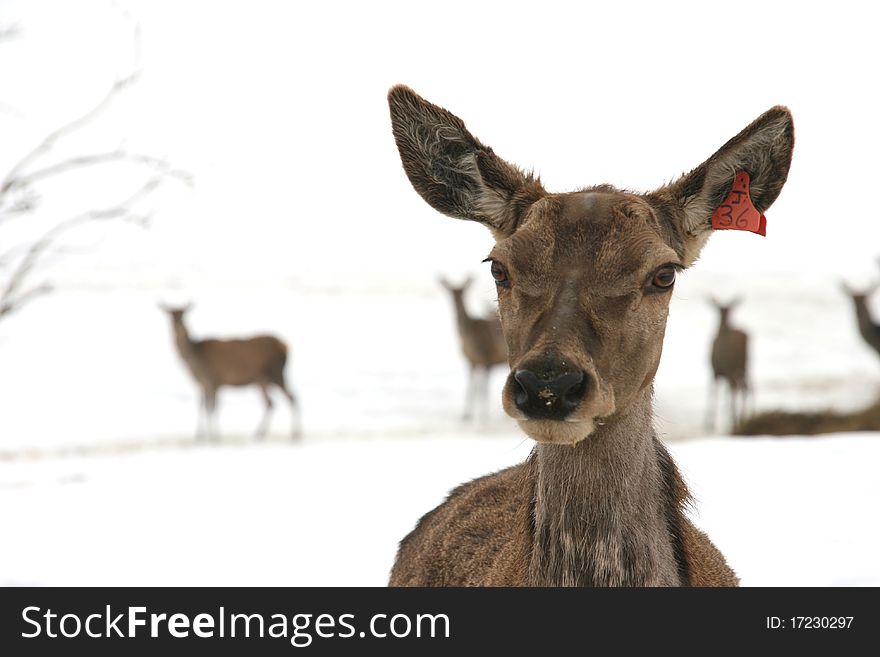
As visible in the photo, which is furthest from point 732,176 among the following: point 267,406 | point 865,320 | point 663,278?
point 865,320

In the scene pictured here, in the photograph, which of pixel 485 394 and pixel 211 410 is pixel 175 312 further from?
pixel 485 394

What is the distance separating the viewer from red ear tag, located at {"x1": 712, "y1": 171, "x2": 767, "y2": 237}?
388 centimetres

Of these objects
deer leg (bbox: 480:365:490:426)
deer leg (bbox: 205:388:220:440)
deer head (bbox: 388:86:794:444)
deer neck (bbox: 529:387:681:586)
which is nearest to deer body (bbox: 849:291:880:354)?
deer leg (bbox: 480:365:490:426)

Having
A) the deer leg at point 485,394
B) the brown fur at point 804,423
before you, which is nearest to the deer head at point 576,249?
the brown fur at point 804,423

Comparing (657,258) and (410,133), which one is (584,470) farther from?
(410,133)

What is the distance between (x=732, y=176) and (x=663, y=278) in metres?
0.70

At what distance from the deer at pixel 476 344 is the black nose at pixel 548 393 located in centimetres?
1688

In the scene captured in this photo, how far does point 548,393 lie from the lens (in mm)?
3027

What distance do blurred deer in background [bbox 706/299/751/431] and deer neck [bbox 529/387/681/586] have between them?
48.9 feet

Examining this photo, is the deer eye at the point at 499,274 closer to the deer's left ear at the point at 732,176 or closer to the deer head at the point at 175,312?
the deer's left ear at the point at 732,176

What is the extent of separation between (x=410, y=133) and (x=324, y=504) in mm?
4302

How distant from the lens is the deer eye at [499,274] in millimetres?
3633

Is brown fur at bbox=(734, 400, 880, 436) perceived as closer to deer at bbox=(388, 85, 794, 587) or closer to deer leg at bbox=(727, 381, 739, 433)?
deer leg at bbox=(727, 381, 739, 433)
